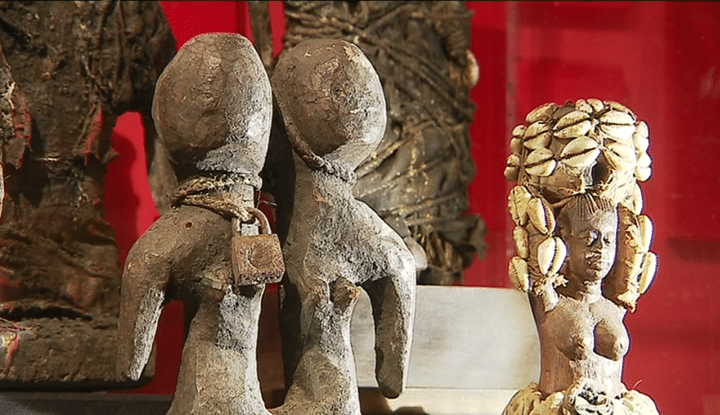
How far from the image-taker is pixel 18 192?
4.36ft

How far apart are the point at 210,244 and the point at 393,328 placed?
0.19 m

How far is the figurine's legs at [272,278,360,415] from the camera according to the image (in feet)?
3.22

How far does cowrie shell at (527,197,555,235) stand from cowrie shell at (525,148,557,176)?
0.03 metres

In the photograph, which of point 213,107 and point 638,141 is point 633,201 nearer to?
point 638,141

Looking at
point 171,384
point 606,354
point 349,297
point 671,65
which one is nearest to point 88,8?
point 171,384

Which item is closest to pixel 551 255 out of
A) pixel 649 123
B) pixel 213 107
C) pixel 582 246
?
pixel 582 246

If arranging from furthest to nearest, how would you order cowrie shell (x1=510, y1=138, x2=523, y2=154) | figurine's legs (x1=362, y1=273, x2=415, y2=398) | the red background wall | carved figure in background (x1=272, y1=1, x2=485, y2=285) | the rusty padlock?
carved figure in background (x1=272, y1=1, x2=485, y2=285)
the red background wall
cowrie shell (x1=510, y1=138, x2=523, y2=154)
figurine's legs (x1=362, y1=273, x2=415, y2=398)
the rusty padlock

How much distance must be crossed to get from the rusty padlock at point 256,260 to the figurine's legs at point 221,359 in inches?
1.3

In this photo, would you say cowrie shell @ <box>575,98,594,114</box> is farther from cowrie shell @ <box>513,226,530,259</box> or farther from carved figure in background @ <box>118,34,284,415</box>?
carved figure in background @ <box>118,34,284,415</box>

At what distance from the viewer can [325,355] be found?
1.00 m

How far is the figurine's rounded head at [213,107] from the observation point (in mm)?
942

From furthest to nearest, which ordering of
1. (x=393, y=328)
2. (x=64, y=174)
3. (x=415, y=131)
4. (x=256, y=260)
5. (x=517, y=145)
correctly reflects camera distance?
(x=415, y=131) < (x=64, y=174) < (x=517, y=145) < (x=393, y=328) < (x=256, y=260)

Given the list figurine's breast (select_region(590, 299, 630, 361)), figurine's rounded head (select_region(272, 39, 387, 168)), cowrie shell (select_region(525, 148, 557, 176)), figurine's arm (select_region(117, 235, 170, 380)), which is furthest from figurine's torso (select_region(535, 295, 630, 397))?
figurine's arm (select_region(117, 235, 170, 380))

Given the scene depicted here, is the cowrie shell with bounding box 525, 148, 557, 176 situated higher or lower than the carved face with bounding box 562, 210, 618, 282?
higher
